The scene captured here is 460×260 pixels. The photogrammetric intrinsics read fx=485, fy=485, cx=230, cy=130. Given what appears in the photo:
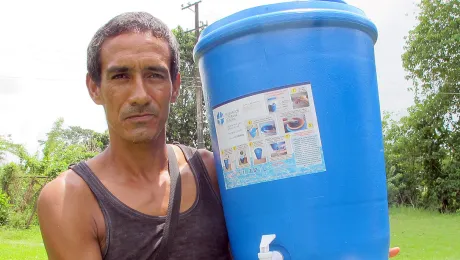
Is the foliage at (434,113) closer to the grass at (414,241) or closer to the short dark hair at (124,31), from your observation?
the grass at (414,241)

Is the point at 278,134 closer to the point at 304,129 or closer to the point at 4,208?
the point at 304,129

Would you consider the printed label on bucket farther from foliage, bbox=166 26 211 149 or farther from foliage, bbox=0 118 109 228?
foliage, bbox=166 26 211 149

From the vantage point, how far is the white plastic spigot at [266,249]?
4.47 feet

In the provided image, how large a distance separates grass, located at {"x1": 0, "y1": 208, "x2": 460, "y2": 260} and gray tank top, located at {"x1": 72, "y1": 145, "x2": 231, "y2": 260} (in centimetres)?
716

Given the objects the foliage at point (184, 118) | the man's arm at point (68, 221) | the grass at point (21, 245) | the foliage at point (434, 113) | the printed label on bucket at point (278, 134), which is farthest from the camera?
the foliage at point (184, 118)

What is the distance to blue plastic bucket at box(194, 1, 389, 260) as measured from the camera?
1.36m

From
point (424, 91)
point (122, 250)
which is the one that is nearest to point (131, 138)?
point (122, 250)

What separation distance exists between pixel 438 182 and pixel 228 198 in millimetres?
17674

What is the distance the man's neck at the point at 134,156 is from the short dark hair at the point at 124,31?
0.77ft

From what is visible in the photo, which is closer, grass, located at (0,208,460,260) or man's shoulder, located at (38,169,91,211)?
man's shoulder, located at (38,169,91,211)

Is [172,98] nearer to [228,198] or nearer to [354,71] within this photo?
[228,198]

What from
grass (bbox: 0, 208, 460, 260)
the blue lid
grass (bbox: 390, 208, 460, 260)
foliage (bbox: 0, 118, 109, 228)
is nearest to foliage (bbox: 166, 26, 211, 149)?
foliage (bbox: 0, 118, 109, 228)

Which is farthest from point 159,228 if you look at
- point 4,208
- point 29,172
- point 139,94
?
point 29,172

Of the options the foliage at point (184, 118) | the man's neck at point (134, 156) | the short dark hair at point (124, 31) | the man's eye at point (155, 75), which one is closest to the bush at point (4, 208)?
the foliage at point (184, 118)
